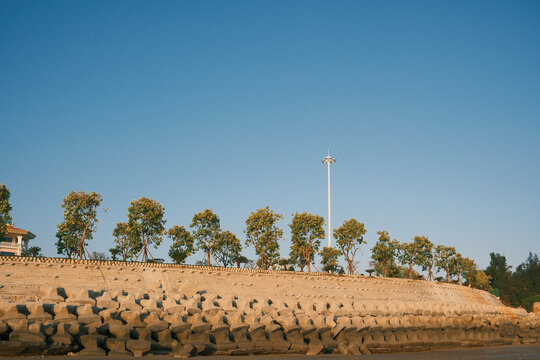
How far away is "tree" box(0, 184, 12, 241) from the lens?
156 ft

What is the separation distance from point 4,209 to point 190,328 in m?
43.7

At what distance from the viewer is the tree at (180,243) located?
57.8 meters

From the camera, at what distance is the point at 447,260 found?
8681cm

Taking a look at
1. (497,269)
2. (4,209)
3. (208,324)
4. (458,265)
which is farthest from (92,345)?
(497,269)

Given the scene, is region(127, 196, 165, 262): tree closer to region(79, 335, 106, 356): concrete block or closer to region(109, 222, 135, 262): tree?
region(109, 222, 135, 262): tree

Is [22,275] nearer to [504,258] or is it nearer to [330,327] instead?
[330,327]

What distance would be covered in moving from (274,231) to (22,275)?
36.1 meters

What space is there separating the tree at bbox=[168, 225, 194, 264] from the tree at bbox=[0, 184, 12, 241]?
18.9 metres

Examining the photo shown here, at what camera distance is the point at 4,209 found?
157 ft

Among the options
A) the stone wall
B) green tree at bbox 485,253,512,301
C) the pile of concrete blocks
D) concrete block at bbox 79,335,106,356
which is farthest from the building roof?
green tree at bbox 485,253,512,301

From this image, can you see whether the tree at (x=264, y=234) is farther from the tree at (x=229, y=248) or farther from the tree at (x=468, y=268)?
the tree at (x=468, y=268)

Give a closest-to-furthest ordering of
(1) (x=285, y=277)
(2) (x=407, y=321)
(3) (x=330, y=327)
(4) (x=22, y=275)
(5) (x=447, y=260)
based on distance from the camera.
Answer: (3) (x=330, y=327) < (2) (x=407, y=321) < (4) (x=22, y=275) < (1) (x=285, y=277) < (5) (x=447, y=260)

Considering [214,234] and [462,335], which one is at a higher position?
[214,234]

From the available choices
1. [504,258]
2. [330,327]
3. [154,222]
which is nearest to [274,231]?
[154,222]
